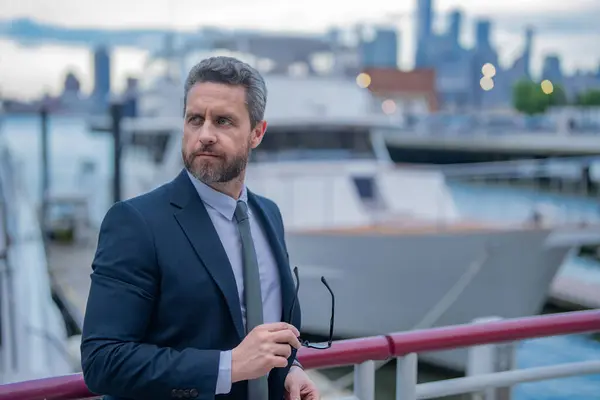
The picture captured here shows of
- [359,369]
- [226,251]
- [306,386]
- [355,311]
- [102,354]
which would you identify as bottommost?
[355,311]

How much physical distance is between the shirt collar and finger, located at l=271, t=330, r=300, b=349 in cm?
24

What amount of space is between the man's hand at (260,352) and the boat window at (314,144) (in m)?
8.85

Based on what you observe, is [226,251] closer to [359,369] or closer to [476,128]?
[359,369]

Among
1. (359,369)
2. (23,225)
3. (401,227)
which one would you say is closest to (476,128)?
(23,225)

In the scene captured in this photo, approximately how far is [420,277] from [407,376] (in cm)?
741

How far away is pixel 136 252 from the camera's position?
1.08 meters

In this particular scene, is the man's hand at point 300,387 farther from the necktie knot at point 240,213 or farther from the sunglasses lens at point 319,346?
the necktie knot at point 240,213

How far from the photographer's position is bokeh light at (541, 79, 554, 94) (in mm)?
49491

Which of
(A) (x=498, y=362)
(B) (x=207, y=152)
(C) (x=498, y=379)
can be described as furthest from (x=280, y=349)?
(A) (x=498, y=362)

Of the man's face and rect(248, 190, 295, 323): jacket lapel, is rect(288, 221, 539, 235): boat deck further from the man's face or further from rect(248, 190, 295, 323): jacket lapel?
the man's face

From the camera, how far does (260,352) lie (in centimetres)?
108

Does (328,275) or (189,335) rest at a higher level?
(189,335)

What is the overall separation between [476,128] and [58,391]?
45532mm

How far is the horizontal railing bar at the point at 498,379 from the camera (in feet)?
6.10
